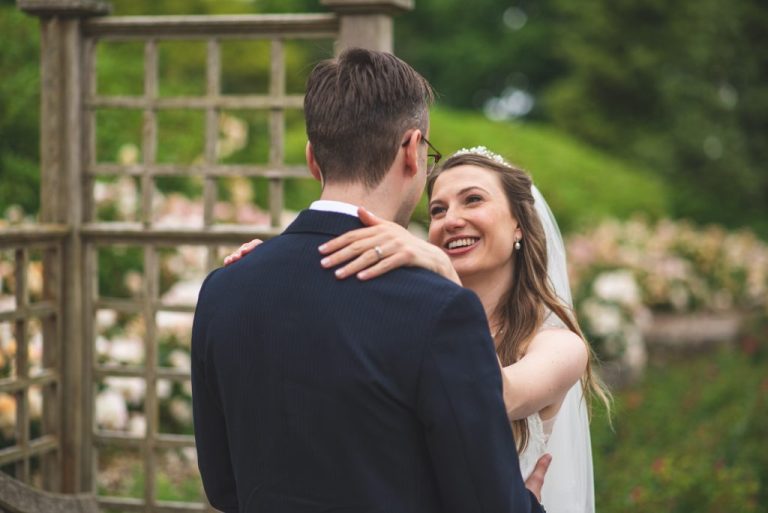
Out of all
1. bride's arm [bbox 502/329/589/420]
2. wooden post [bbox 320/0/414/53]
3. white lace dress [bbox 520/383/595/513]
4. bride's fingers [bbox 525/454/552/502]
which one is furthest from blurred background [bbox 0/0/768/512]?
bride's fingers [bbox 525/454/552/502]

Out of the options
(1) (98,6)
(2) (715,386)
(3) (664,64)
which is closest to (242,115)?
(2) (715,386)

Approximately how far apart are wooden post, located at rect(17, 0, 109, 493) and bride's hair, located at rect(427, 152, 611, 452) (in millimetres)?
1857

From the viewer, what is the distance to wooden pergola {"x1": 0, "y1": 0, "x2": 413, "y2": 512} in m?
4.29

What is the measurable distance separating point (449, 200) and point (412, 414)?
1.16 meters

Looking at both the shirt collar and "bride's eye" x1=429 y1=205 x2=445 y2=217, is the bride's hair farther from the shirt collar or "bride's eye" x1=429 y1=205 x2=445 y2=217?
the shirt collar

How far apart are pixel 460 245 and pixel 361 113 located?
102 centimetres

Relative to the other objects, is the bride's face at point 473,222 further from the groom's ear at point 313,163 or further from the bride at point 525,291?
the groom's ear at point 313,163

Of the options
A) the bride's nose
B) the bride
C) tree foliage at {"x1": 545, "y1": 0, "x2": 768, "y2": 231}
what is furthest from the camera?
tree foliage at {"x1": 545, "y1": 0, "x2": 768, "y2": 231}

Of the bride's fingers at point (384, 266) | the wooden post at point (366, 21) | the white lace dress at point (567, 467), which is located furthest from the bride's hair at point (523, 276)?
the bride's fingers at point (384, 266)

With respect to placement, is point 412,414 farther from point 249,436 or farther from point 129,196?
point 129,196

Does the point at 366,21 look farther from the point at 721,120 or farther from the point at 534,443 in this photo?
the point at 721,120

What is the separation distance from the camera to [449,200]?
10.0 feet

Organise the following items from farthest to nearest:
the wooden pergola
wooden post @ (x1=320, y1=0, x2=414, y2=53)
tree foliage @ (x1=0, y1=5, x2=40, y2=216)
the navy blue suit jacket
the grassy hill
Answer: the grassy hill < tree foliage @ (x1=0, y1=5, x2=40, y2=216) < the wooden pergola < wooden post @ (x1=320, y1=0, x2=414, y2=53) < the navy blue suit jacket

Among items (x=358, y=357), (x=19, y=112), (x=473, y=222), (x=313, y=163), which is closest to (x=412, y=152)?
(x=313, y=163)
